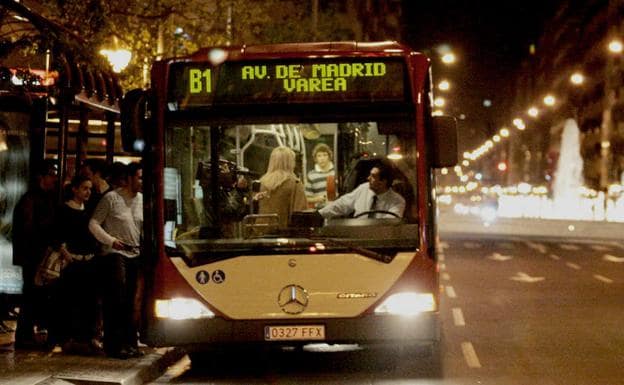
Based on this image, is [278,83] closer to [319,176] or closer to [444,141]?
[319,176]

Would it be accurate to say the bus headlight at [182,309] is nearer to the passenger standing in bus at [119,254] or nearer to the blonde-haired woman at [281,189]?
the blonde-haired woman at [281,189]

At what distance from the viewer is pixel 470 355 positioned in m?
13.3

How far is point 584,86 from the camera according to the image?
141125mm

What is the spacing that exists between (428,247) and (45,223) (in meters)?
4.10

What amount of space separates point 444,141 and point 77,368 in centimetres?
386

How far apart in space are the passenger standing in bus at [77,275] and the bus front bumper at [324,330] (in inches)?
69.2

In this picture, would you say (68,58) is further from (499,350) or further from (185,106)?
(499,350)

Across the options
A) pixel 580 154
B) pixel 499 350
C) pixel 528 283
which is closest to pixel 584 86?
pixel 580 154

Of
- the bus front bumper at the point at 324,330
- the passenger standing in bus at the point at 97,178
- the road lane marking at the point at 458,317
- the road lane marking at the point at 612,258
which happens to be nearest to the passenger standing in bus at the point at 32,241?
the passenger standing in bus at the point at 97,178

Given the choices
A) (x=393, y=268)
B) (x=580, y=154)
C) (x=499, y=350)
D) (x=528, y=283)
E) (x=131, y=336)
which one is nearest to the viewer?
(x=393, y=268)

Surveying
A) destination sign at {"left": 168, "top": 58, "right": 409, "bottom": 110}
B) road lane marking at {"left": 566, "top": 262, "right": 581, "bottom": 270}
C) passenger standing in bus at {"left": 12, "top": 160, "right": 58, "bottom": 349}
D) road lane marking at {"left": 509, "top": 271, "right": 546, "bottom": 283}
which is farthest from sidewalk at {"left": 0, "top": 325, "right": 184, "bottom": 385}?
road lane marking at {"left": 566, "top": 262, "right": 581, "bottom": 270}

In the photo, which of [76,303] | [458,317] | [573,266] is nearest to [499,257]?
[573,266]

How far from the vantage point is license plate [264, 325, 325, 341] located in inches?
437

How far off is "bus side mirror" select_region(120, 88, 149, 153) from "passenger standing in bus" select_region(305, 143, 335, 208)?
1542 mm
